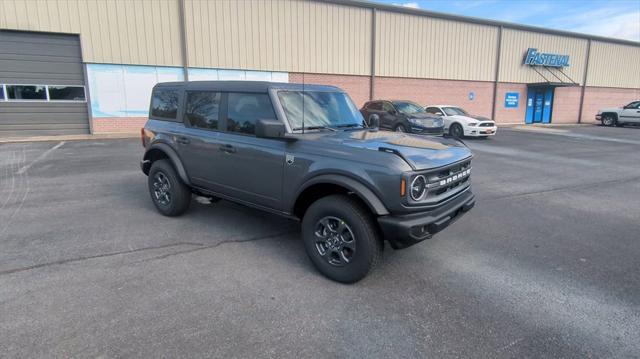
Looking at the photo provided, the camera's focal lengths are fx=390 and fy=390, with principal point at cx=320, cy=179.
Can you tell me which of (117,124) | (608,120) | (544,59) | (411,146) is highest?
(544,59)

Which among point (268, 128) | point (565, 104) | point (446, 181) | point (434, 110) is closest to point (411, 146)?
point (446, 181)

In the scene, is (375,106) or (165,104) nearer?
(165,104)

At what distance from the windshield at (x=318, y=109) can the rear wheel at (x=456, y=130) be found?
13703mm

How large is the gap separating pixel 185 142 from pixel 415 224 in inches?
130

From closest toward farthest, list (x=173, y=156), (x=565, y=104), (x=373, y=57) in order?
1. (x=173, y=156)
2. (x=373, y=57)
3. (x=565, y=104)

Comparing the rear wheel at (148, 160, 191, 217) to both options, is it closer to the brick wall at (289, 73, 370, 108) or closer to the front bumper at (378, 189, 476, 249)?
the front bumper at (378, 189, 476, 249)

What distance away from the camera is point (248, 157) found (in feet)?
14.3

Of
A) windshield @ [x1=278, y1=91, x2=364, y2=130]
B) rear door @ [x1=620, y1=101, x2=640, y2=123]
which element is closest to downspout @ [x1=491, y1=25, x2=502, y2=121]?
rear door @ [x1=620, y1=101, x2=640, y2=123]

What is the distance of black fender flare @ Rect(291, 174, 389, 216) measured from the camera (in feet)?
11.1

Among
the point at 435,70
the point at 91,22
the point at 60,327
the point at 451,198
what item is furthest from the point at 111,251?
the point at 435,70

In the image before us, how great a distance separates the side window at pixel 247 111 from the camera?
14.0 ft

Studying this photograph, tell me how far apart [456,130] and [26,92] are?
60.3 feet

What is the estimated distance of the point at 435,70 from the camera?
24297 millimetres

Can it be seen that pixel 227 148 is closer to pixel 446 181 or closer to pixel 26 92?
pixel 446 181
